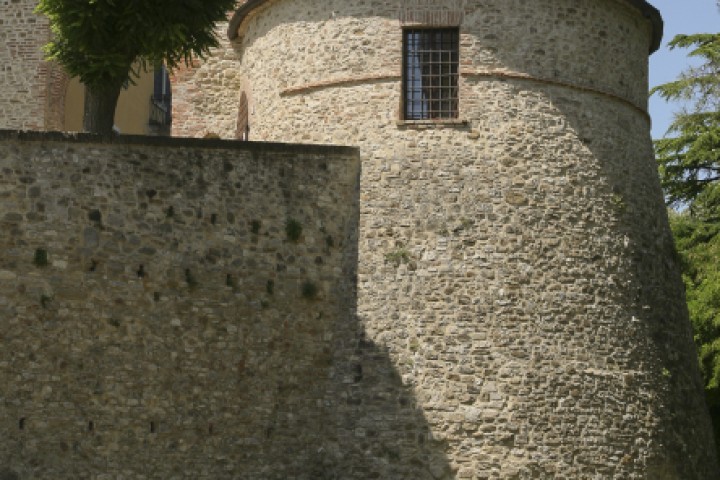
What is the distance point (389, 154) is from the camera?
18.1 m

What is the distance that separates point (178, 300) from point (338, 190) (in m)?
2.98

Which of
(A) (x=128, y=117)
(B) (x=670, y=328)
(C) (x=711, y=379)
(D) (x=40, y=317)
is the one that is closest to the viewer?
(D) (x=40, y=317)

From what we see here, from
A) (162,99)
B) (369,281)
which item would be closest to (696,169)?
(369,281)

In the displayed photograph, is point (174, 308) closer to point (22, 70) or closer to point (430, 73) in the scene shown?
point (430, 73)

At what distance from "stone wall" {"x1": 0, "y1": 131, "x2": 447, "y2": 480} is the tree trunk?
7.99ft

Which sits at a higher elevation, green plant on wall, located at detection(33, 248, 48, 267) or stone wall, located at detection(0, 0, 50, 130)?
stone wall, located at detection(0, 0, 50, 130)

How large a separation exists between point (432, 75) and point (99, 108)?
5.03 metres

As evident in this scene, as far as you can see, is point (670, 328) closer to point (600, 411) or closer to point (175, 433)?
point (600, 411)

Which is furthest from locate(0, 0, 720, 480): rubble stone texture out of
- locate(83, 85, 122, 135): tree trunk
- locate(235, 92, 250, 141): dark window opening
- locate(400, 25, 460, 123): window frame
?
locate(83, 85, 122, 135): tree trunk

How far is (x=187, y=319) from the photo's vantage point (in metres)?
16.5

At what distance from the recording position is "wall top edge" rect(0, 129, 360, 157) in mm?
15969

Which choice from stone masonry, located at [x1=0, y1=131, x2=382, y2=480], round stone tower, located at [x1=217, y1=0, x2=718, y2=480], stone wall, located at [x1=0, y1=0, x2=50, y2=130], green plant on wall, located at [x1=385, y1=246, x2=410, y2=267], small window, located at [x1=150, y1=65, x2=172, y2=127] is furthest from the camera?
small window, located at [x1=150, y1=65, x2=172, y2=127]

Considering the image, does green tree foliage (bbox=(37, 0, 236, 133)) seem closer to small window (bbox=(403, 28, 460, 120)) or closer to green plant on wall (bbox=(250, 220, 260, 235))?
small window (bbox=(403, 28, 460, 120))

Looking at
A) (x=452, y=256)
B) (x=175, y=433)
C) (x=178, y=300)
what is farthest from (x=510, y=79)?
(x=175, y=433)
